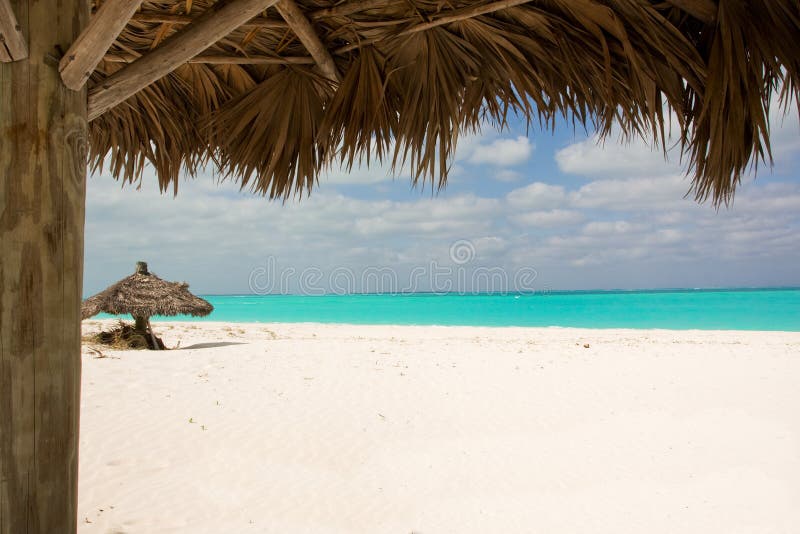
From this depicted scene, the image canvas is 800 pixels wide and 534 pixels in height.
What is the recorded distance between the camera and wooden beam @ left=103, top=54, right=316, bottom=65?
6.97ft

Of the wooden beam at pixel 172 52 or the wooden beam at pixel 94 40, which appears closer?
the wooden beam at pixel 94 40

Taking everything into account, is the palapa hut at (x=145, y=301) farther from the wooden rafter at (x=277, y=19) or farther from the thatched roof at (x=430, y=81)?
the wooden rafter at (x=277, y=19)

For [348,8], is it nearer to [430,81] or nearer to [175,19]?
[430,81]

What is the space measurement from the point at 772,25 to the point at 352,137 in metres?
1.39

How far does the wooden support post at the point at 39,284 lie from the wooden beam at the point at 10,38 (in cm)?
2

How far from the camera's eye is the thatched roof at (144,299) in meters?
7.18

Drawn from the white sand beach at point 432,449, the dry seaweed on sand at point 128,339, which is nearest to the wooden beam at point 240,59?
the white sand beach at point 432,449

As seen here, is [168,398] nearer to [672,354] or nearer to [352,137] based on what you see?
[352,137]

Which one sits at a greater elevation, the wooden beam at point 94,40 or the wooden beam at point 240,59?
the wooden beam at point 240,59

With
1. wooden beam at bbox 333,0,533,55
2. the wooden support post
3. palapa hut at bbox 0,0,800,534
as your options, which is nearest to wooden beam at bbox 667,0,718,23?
palapa hut at bbox 0,0,800,534

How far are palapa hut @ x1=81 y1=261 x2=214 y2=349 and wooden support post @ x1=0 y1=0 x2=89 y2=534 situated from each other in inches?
261

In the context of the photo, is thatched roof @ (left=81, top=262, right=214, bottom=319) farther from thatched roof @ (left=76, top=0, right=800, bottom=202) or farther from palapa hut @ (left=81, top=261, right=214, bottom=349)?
thatched roof @ (left=76, top=0, right=800, bottom=202)

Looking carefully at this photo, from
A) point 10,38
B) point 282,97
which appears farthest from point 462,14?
point 10,38

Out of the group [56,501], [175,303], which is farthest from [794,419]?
[175,303]
